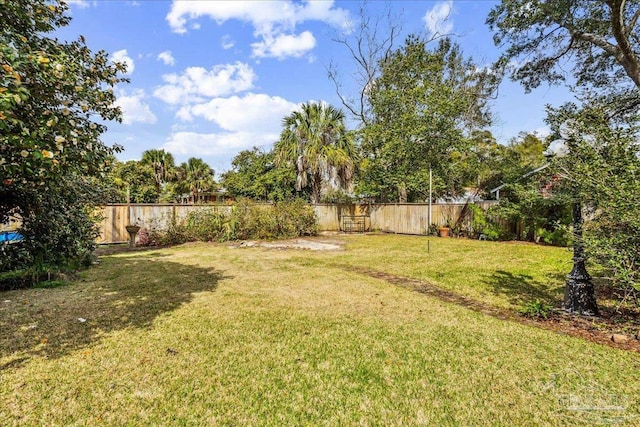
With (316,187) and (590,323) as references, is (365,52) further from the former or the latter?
Answer: (590,323)

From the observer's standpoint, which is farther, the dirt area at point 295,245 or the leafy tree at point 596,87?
the dirt area at point 295,245

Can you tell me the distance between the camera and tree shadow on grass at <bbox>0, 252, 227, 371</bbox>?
298 centimetres

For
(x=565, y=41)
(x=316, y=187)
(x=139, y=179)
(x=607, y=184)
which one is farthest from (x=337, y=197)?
(x=139, y=179)

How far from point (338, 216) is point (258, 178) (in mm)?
6996

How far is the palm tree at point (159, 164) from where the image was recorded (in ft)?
79.5

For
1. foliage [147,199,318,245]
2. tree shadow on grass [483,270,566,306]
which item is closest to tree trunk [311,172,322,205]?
foliage [147,199,318,245]

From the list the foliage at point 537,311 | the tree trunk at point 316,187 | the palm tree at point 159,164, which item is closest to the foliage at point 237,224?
the tree trunk at point 316,187

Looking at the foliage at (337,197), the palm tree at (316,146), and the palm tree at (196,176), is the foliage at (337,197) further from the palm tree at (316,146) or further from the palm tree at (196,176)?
the palm tree at (196,176)

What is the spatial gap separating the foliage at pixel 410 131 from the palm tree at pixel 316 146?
1.81 metres

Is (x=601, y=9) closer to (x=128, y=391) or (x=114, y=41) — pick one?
(x=114, y=41)

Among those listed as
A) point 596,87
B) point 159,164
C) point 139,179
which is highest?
point 159,164

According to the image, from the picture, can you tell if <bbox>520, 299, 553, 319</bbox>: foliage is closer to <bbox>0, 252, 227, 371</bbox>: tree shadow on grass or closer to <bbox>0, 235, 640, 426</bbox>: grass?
<bbox>0, 235, 640, 426</bbox>: grass

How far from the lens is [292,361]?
2.65 meters

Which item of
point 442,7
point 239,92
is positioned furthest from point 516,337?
point 442,7
